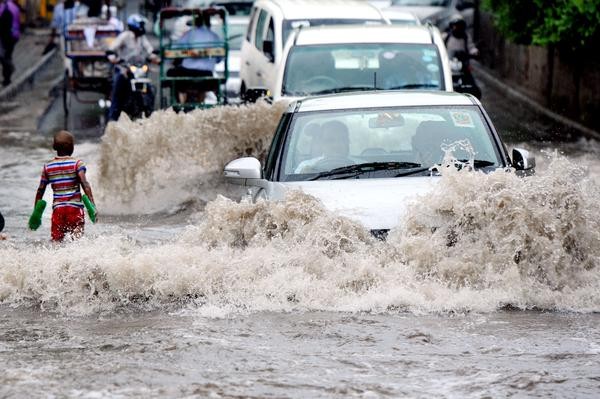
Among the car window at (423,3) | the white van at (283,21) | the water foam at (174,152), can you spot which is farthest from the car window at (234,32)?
the water foam at (174,152)

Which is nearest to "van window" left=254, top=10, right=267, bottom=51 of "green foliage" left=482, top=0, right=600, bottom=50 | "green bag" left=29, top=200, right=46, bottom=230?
"green foliage" left=482, top=0, right=600, bottom=50

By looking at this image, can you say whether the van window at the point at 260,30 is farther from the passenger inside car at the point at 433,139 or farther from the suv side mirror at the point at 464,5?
the suv side mirror at the point at 464,5

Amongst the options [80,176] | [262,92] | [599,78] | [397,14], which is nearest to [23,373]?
[80,176]

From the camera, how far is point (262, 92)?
15.4 m

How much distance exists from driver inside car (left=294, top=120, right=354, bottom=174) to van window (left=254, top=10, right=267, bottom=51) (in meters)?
8.09

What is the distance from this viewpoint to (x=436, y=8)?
30844mm

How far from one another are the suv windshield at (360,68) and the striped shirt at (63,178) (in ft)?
14.2

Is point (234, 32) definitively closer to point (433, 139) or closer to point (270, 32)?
point (270, 32)

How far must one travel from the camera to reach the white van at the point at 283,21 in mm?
17266

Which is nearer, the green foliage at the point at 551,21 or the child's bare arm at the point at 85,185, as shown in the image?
the child's bare arm at the point at 85,185

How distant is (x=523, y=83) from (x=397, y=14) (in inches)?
323

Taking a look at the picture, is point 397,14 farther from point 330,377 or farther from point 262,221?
point 330,377

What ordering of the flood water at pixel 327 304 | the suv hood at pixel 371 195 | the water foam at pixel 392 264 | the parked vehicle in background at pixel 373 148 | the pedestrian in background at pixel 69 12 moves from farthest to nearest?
the pedestrian in background at pixel 69 12 → the parked vehicle in background at pixel 373 148 → the suv hood at pixel 371 195 → the water foam at pixel 392 264 → the flood water at pixel 327 304

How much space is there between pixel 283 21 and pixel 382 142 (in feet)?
24.2
